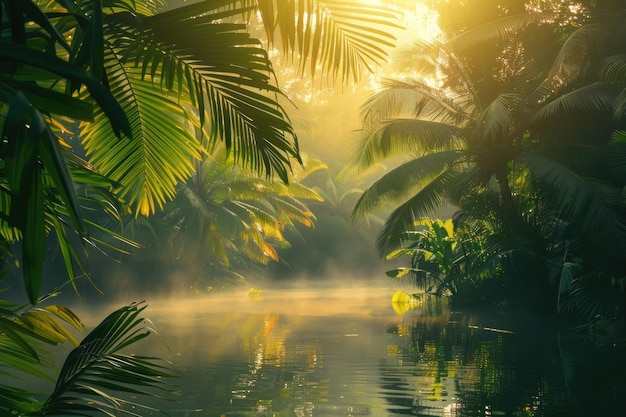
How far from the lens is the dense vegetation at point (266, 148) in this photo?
2.03 metres

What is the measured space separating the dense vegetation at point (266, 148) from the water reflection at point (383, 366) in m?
0.95

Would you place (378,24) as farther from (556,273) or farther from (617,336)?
(556,273)

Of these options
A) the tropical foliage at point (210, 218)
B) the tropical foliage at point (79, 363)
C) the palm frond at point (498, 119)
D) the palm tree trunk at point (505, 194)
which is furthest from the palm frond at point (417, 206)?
the tropical foliage at point (79, 363)

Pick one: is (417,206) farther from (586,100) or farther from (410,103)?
(586,100)

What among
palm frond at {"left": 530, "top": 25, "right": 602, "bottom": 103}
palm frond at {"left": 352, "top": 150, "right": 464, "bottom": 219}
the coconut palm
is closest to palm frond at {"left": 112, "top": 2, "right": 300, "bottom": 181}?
palm frond at {"left": 530, "top": 25, "right": 602, "bottom": 103}

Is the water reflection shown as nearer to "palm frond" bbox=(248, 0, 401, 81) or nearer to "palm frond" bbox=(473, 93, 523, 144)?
"palm frond" bbox=(248, 0, 401, 81)

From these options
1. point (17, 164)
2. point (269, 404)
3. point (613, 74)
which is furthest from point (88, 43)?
point (613, 74)

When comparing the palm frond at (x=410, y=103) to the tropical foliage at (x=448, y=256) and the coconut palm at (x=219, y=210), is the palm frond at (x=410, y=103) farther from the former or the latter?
Answer: the coconut palm at (x=219, y=210)

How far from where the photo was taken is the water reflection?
7227 millimetres

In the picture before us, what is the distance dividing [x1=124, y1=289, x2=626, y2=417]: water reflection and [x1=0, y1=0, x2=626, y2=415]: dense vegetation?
3.11 ft

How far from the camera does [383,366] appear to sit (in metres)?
9.72

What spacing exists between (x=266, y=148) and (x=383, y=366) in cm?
709

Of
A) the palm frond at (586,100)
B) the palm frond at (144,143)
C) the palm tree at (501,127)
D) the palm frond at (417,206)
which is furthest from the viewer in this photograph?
the palm frond at (417,206)

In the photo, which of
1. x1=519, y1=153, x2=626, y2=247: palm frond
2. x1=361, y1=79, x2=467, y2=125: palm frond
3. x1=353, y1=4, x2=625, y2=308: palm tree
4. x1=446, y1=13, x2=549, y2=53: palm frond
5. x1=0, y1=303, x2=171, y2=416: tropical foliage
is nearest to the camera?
x1=0, y1=303, x2=171, y2=416: tropical foliage
